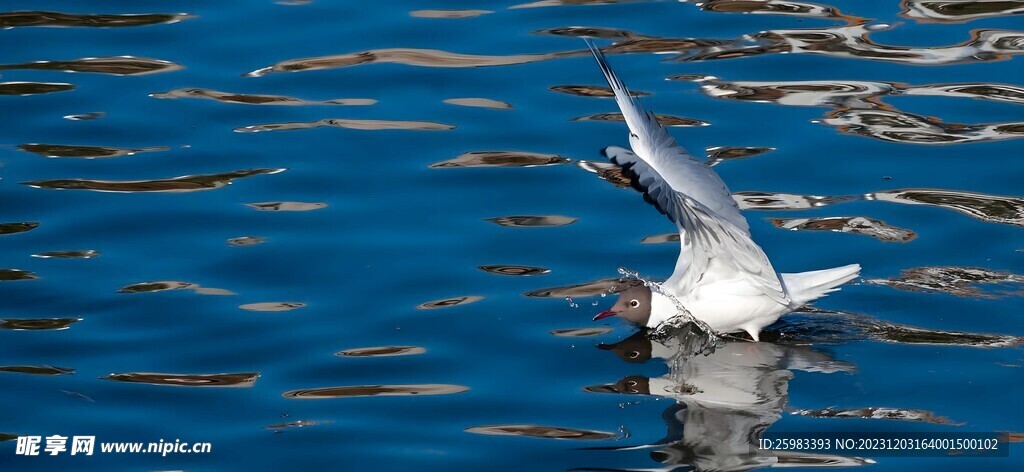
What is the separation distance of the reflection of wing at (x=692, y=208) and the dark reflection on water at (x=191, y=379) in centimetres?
221

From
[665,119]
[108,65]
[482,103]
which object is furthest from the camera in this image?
[108,65]

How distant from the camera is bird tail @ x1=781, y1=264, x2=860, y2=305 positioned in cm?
797

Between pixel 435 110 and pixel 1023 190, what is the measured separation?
4248 mm

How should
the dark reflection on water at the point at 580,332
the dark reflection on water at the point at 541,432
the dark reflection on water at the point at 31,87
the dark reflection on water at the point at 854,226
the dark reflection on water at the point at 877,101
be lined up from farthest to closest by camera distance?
the dark reflection on water at the point at 31,87 < the dark reflection on water at the point at 877,101 < the dark reflection on water at the point at 854,226 < the dark reflection on water at the point at 580,332 < the dark reflection on water at the point at 541,432

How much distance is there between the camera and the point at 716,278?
8.32 m

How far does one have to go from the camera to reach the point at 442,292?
335 inches

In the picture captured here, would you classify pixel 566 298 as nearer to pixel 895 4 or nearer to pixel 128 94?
pixel 128 94

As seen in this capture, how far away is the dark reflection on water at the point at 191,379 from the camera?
7492 millimetres

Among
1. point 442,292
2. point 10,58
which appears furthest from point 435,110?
point 10,58

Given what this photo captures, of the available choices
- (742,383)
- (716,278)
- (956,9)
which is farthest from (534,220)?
(956,9)

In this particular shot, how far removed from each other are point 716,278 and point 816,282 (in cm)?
61

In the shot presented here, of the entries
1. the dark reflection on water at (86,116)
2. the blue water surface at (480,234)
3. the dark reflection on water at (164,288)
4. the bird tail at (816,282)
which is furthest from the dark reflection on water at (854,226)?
the dark reflection on water at (86,116)

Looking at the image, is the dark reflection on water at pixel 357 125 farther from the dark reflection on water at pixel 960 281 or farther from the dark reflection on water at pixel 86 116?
the dark reflection on water at pixel 960 281

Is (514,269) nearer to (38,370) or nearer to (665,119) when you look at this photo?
(665,119)
